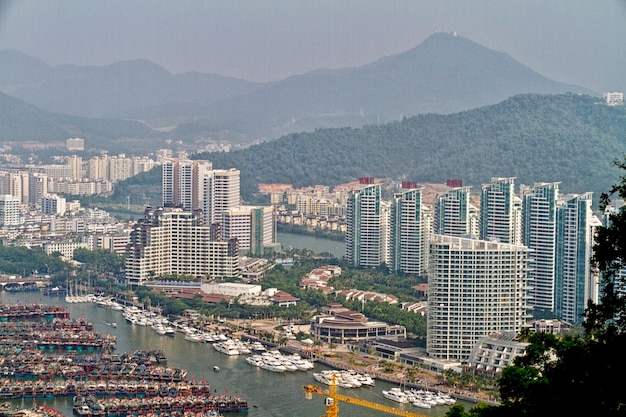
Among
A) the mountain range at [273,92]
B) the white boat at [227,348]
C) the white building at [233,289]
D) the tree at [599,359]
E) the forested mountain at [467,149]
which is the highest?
the mountain range at [273,92]

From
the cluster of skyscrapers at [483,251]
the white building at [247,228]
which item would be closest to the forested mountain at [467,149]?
the white building at [247,228]

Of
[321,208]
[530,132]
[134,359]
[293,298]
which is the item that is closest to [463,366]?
[134,359]

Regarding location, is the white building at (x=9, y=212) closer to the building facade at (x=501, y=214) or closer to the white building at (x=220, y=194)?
the white building at (x=220, y=194)

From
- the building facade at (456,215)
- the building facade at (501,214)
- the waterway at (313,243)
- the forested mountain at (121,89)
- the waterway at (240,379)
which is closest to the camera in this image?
the waterway at (240,379)

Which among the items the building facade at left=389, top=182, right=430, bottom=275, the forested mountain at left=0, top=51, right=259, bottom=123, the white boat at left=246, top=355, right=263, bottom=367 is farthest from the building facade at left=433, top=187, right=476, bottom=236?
the forested mountain at left=0, top=51, right=259, bottom=123

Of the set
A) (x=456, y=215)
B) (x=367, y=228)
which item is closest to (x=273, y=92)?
(x=367, y=228)

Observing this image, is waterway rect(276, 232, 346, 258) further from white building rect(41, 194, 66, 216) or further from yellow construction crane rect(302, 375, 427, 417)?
yellow construction crane rect(302, 375, 427, 417)
